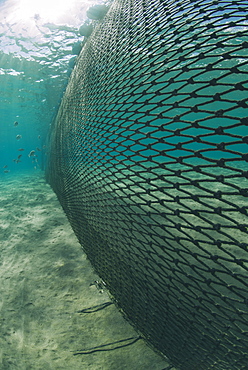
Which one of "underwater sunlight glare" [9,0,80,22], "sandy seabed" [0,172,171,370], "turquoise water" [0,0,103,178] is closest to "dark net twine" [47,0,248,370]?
"sandy seabed" [0,172,171,370]

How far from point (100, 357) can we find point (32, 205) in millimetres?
6368

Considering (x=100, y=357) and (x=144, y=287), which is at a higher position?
(x=144, y=287)

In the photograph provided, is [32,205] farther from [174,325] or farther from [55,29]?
[55,29]

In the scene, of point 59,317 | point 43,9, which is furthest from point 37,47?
point 59,317

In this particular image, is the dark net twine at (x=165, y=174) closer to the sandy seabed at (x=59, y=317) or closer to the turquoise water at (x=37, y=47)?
the sandy seabed at (x=59, y=317)

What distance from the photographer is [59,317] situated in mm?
2900

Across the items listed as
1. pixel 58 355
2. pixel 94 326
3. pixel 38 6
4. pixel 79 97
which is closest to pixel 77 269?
pixel 94 326

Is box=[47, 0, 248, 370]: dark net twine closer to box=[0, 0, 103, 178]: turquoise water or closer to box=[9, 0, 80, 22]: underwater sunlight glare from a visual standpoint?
box=[0, 0, 103, 178]: turquoise water

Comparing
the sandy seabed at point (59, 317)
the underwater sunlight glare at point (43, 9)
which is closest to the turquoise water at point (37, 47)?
the underwater sunlight glare at point (43, 9)

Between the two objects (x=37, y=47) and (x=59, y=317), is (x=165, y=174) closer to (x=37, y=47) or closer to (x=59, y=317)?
(x=59, y=317)

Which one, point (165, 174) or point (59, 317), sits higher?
point (165, 174)

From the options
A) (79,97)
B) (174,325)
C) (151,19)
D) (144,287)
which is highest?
(151,19)

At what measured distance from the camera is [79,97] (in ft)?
12.3

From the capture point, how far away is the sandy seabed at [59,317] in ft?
7.70
